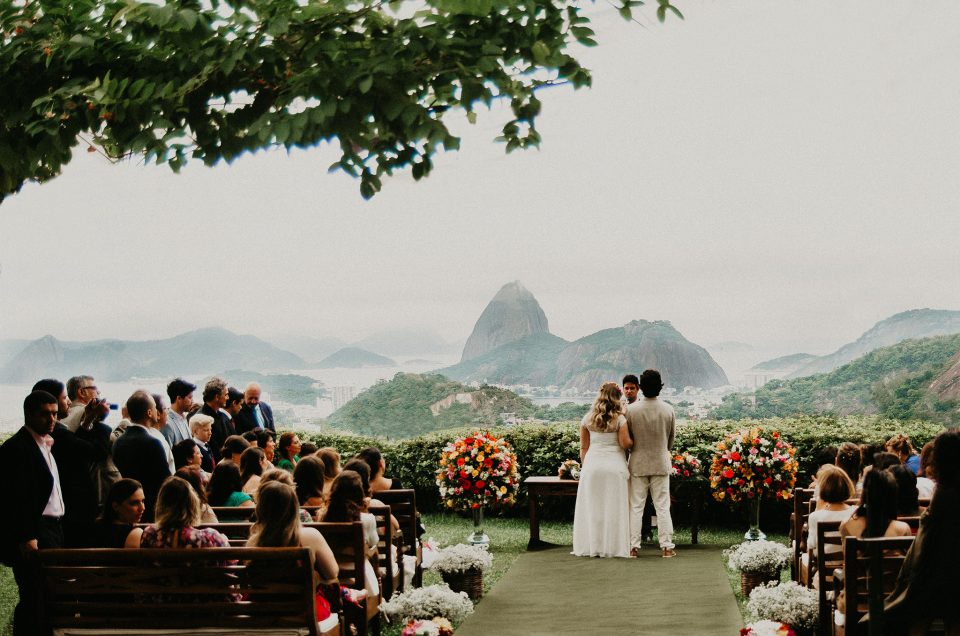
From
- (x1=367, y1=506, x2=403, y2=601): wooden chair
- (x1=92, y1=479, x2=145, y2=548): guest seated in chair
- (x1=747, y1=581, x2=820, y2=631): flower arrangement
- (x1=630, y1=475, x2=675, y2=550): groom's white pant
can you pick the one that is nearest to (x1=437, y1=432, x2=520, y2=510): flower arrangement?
(x1=630, y1=475, x2=675, y2=550): groom's white pant

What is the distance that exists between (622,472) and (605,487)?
234 mm

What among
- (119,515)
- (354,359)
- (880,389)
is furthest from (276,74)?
(354,359)

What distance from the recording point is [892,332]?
19.8 m

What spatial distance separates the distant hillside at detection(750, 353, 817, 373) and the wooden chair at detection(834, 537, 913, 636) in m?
16.0

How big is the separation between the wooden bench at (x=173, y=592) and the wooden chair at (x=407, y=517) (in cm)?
315

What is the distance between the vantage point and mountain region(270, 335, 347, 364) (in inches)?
864

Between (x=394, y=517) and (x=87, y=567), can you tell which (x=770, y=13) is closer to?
(x=394, y=517)

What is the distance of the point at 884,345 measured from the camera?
19.7 meters

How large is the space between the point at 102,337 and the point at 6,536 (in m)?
14.7

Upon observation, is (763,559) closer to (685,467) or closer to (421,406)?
(685,467)

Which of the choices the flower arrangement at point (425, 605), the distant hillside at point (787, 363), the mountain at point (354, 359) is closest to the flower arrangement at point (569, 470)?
the flower arrangement at point (425, 605)

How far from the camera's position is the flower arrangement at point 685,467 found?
11773mm

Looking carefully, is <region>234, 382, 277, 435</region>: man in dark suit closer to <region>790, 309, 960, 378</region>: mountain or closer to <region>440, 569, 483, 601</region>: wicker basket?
<region>440, 569, 483, 601</region>: wicker basket

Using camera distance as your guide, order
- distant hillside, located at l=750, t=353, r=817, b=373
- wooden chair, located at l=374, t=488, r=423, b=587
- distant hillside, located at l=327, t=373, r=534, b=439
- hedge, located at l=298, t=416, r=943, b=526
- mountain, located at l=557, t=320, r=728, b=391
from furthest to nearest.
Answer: distant hillside, located at l=750, t=353, r=817, b=373 → mountain, located at l=557, t=320, r=728, b=391 → distant hillside, located at l=327, t=373, r=534, b=439 → hedge, located at l=298, t=416, r=943, b=526 → wooden chair, located at l=374, t=488, r=423, b=587
